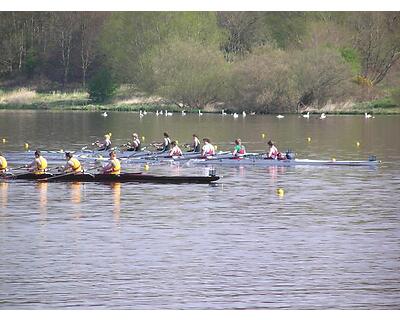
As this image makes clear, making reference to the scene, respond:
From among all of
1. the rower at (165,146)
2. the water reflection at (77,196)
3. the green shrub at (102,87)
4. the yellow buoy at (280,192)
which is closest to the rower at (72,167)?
the water reflection at (77,196)

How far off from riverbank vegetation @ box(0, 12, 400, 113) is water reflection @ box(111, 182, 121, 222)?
125 feet

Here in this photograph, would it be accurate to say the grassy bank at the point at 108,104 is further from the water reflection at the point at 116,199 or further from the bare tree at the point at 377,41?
the water reflection at the point at 116,199

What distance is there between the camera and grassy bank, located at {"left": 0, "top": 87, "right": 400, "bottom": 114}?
6912 centimetres

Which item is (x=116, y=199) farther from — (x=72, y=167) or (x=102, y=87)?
(x=102, y=87)

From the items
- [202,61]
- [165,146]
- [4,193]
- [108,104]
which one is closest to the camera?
[4,193]

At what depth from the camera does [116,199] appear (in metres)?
28.1

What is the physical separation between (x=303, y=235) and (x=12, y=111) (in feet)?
166

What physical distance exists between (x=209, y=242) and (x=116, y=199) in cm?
608

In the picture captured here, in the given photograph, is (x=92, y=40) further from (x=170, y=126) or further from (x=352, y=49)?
(x=170, y=126)

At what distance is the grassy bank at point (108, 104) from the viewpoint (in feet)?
227

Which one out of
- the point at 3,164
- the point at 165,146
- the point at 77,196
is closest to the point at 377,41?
the point at 165,146

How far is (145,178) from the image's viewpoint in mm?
29406

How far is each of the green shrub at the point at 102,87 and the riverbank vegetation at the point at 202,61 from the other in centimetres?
9

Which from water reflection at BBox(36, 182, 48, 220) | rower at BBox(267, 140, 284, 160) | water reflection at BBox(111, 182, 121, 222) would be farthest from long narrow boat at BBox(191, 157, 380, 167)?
water reflection at BBox(36, 182, 48, 220)
